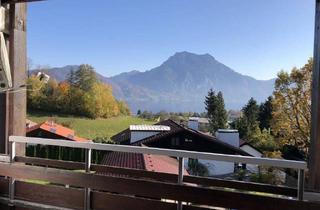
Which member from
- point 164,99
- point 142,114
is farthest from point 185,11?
point 142,114

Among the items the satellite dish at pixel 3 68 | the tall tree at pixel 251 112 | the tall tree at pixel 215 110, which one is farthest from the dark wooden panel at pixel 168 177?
the tall tree at pixel 215 110

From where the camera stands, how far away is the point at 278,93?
16.2 metres

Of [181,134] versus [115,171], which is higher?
[115,171]

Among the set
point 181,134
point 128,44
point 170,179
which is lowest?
point 181,134

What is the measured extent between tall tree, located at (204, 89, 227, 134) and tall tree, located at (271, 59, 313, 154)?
722 inches

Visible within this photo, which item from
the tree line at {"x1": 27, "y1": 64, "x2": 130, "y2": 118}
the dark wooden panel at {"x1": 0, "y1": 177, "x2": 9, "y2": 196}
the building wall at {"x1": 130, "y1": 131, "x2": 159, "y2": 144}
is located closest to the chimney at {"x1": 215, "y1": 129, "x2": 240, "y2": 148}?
the building wall at {"x1": 130, "y1": 131, "x2": 159, "y2": 144}

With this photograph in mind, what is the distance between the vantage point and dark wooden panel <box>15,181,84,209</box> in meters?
Answer: 2.59

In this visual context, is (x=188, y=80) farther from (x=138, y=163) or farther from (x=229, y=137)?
(x=138, y=163)

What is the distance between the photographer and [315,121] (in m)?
2.06

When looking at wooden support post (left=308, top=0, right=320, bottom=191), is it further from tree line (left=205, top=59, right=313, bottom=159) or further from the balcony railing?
tree line (left=205, top=59, right=313, bottom=159)

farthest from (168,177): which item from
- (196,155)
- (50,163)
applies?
(50,163)

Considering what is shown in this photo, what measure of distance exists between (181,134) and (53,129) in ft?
21.5

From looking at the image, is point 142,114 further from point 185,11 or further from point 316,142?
point 185,11

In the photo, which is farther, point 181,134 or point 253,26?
point 253,26
